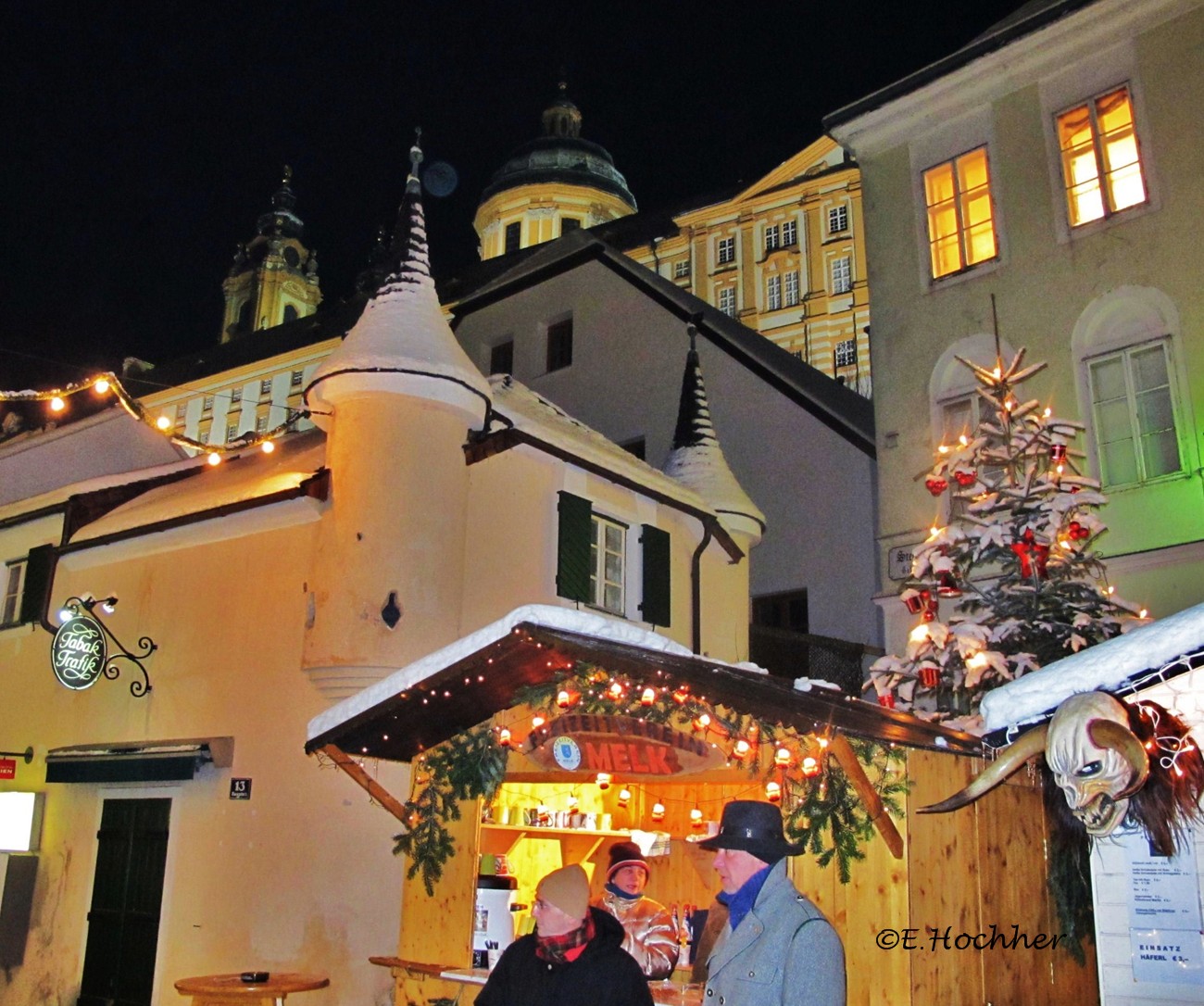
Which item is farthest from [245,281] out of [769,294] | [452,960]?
[452,960]

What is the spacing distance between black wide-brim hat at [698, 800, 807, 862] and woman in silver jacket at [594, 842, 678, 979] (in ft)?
12.1

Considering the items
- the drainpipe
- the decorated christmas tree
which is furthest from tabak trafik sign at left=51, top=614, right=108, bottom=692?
the decorated christmas tree

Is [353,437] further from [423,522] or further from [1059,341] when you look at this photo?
[1059,341]

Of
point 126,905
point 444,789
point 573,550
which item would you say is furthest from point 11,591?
point 444,789

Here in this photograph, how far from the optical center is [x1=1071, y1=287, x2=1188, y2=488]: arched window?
13.2 meters

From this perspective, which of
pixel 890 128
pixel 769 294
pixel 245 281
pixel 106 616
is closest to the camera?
pixel 106 616

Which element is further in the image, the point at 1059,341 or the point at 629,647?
the point at 1059,341

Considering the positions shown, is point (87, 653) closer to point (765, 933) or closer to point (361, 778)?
point (361, 778)

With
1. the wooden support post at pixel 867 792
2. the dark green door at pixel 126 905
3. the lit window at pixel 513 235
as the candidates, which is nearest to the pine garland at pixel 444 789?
the wooden support post at pixel 867 792

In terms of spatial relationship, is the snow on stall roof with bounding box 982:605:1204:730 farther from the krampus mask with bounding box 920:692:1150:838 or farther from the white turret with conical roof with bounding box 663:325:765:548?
the white turret with conical roof with bounding box 663:325:765:548

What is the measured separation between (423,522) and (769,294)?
129ft

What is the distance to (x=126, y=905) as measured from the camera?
1358cm

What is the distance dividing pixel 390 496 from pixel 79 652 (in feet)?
15.6

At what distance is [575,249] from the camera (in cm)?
2266
